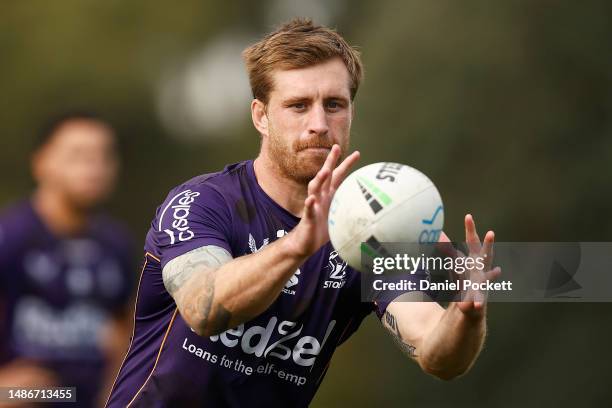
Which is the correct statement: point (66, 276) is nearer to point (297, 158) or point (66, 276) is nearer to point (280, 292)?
point (297, 158)

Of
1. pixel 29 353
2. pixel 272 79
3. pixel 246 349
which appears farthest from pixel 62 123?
pixel 246 349

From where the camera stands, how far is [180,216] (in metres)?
5.18

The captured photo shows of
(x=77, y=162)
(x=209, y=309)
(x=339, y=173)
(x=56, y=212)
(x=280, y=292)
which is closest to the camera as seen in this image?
(x=339, y=173)

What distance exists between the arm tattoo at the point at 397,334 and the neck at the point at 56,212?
3.46 m

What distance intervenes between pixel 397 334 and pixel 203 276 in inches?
48.7

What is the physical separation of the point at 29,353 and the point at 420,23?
717 cm

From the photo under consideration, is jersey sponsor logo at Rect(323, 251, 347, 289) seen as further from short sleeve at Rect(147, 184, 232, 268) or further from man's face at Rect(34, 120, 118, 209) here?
man's face at Rect(34, 120, 118, 209)

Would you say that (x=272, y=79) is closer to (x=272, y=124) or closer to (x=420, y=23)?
(x=272, y=124)

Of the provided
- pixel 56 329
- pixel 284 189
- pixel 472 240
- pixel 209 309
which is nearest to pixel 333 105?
pixel 284 189

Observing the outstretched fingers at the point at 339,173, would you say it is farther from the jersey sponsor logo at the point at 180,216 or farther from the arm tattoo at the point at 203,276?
the jersey sponsor logo at the point at 180,216

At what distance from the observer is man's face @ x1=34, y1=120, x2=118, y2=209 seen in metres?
7.96

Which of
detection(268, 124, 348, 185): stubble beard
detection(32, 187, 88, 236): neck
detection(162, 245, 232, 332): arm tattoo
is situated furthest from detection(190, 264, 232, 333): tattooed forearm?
detection(32, 187, 88, 236): neck

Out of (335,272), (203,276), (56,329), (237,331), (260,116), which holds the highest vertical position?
(260,116)

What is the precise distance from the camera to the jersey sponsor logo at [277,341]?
5398 millimetres
